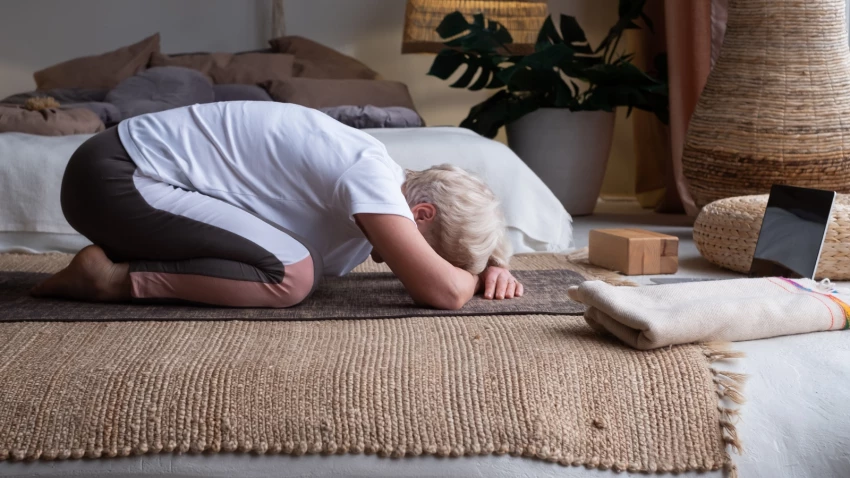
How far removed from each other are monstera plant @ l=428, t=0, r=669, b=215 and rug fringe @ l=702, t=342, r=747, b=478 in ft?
7.30

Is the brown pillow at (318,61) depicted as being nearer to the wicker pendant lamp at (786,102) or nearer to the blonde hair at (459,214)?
the wicker pendant lamp at (786,102)

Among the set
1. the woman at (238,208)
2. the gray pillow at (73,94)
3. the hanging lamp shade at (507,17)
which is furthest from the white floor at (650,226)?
the gray pillow at (73,94)

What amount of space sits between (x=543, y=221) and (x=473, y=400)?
4.37 ft

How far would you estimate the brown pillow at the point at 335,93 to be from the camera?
3.18 m

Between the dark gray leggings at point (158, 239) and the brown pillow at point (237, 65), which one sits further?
the brown pillow at point (237, 65)

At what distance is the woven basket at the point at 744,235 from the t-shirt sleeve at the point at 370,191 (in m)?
0.99

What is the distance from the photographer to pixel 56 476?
97 cm

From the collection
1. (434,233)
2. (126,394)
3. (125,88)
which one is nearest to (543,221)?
(434,233)

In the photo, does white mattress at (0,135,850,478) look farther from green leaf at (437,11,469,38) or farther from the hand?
green leaf at (437,11,469,38)

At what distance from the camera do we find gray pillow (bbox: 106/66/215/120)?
9.68 ft

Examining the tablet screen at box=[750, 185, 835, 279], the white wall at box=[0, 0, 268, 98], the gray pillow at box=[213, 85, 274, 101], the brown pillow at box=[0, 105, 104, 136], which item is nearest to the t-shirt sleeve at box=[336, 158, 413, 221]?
the tablet screen at box=[750, 185, 835, 279]

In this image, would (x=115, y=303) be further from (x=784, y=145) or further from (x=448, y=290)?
(x=784, y=145)

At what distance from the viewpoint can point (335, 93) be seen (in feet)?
10.6

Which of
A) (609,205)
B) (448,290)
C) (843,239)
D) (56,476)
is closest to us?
(56,476)
